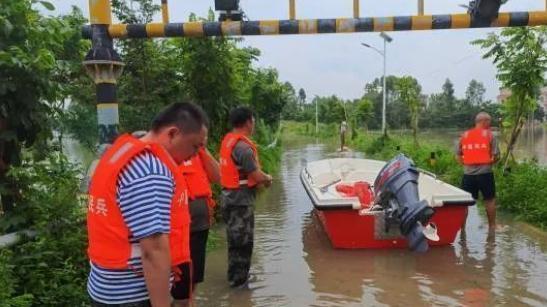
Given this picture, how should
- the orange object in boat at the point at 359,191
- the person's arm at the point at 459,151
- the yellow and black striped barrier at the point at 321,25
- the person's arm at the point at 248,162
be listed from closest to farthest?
the person's arm at the point at 248,162 < the yellow and black striped barrier at the point at 321,25 < the orange object in boat at the point at 359,191 < the person's arm at the point at 459,151

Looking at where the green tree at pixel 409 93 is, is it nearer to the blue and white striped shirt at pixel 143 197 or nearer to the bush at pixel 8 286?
the bush at pixel 8 286

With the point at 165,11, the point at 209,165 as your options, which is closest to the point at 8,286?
the point at 209,165

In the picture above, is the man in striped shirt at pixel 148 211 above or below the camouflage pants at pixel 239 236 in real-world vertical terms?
above

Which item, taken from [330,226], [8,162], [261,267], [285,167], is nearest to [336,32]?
[330,226]

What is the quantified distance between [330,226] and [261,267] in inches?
38.4

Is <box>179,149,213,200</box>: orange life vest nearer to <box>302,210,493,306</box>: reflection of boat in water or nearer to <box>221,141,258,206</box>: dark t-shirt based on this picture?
<box>221,141,258,206</box>: dark t-shirt

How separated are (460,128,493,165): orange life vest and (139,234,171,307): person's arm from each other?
6133mm

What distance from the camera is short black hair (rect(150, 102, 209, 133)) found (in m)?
2.31

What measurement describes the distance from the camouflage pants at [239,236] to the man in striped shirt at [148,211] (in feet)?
9.60

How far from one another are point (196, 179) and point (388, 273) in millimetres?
2670

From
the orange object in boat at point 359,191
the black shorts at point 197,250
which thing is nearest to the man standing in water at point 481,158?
the orange object in boat at point 359,191

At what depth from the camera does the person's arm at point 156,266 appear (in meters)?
2.08

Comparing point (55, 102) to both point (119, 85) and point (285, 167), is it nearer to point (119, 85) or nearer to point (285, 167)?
point (119, 85)

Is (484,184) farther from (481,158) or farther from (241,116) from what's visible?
(241,116)
